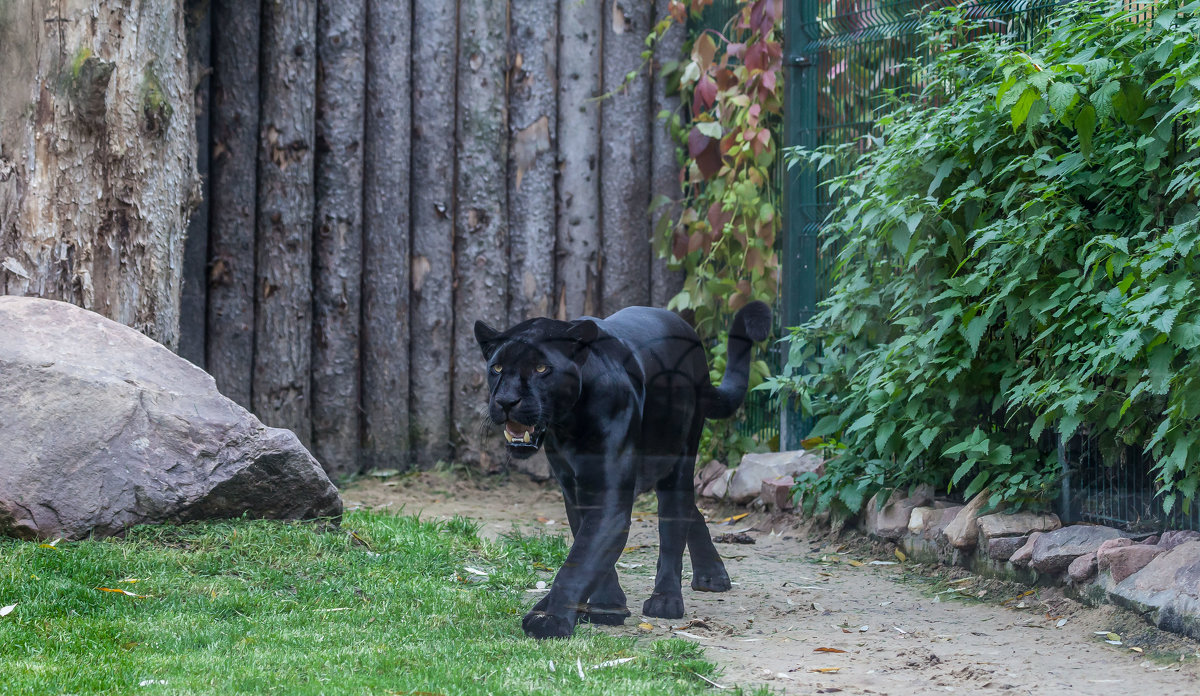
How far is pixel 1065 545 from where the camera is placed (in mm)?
4781

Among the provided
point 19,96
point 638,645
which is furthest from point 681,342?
point 19,96

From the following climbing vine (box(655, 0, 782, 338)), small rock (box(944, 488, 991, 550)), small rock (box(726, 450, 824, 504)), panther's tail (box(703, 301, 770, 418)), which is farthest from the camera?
climbing vine (box(655, 0, 782, 338))

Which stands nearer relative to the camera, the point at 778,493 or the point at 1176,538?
the point at 1176,538

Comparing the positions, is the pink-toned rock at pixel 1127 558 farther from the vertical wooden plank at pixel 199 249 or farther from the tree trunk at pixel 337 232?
the vertical wooden plank at pixel 199 249

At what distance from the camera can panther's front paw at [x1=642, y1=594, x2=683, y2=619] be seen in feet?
14.8

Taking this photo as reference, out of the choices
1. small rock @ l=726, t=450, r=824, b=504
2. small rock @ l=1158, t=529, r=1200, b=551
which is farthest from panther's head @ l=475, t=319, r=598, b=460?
small rock @ l=726, t=450, r=824, b=504

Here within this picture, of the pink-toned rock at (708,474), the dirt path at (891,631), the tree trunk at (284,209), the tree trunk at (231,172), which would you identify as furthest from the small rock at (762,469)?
the tree trunk at (231,172)

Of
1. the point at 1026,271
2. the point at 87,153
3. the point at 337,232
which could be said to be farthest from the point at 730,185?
the point at 87,153

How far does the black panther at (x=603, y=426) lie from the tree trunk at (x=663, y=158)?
11.0 feet

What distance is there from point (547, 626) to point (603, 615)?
437 millimetres

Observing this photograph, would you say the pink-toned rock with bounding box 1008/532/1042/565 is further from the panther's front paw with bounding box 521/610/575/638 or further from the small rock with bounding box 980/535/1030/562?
the panther's front paw with bounding box 521/610/575/638

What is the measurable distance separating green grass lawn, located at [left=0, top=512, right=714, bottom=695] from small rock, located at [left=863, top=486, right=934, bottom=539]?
1.69 meters

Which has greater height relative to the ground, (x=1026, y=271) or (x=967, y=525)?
(x=1026, y=271)

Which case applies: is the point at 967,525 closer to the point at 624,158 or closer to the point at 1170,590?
the point at 1170,590
